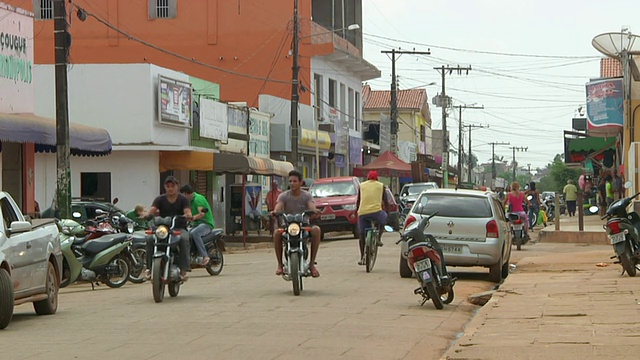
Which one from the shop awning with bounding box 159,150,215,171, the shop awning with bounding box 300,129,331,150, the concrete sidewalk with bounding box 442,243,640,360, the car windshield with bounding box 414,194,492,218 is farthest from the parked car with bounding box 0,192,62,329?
the shop awning with bounding box 300,129,331,150

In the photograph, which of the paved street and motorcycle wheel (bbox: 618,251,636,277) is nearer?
the paved street

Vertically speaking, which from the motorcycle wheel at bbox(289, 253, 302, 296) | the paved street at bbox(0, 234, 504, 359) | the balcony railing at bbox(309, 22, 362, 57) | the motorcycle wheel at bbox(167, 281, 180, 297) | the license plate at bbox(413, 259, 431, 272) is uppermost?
the balcony railing at bbox(309, 22, 362, 57)

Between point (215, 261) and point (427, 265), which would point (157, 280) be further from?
point (215, 261)

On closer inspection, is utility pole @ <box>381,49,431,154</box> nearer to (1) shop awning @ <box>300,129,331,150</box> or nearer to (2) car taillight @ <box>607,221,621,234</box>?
(1) shop awning @ <box>300,129,331,150</box>

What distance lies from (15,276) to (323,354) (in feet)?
14.7

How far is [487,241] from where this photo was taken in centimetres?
1812

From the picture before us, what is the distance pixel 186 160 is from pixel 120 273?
1482 centimetres

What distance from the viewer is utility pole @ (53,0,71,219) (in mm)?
20703

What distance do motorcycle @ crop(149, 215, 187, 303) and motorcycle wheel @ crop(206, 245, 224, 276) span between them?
181 inches

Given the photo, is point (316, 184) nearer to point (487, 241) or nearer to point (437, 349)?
point (487, 241)

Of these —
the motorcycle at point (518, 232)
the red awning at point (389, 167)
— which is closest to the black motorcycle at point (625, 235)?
the motorcycle at point (518, 232)

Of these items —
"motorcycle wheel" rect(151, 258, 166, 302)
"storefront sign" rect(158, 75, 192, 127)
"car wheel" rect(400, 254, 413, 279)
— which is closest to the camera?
"motorcycle wheel" rect(151, 258, 166, 302)

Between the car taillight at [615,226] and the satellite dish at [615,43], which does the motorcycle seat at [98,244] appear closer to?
the car taillight at [615,226]

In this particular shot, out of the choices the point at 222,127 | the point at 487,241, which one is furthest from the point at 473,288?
the point at 222,127
